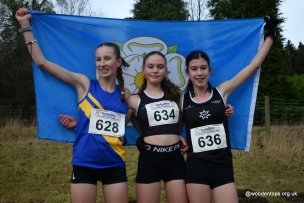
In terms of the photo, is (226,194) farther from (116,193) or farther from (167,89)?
(167,89)

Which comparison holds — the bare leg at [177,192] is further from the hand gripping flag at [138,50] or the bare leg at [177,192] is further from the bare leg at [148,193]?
the hand gripping flag at [138,50]

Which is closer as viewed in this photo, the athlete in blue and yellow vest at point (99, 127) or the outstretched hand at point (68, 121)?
the athlete in blue and yellow vest at point (99, 127)

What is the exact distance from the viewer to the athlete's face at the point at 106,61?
12.4ft

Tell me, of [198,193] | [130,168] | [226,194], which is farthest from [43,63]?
[130,168]

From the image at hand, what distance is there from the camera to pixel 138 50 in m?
4.62

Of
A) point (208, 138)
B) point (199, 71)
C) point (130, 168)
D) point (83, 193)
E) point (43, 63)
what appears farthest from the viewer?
point (130, 168)

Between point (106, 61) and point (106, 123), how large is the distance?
2.09ft

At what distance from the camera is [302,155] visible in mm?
8734

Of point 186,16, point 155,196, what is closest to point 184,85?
point 155,196

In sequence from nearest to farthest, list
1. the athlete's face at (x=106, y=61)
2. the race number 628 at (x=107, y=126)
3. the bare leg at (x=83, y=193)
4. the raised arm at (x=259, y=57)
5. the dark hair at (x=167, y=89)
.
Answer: the bare leg at (x=83, y=193) < the race number 628 at (x=107, y=126) < the athlete's face at (x=106, y=61) < the dark hair at (x=167, y=89) < the raised arm at (x=259, y=57)

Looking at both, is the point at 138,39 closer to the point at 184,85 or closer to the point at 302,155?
the point at 184,85

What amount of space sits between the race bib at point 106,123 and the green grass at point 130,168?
260 centimetres

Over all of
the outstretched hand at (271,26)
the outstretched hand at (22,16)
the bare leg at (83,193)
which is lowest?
the bare leg at (83,193)

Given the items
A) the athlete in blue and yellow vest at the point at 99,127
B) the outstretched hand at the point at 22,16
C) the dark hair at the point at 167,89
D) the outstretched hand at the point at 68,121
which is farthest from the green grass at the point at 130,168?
the outstretched hand at the point at 22,16
